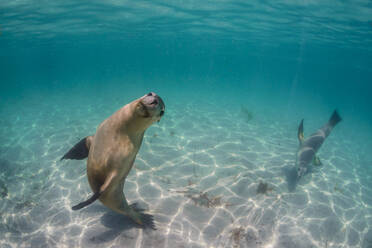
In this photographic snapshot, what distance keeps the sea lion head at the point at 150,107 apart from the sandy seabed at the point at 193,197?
2.88m

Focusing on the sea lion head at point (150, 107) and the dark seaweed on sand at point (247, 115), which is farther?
the dark seaweed on sand at point (247, 115)

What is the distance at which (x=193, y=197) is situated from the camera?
5930mm

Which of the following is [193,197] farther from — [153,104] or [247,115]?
[247,115]

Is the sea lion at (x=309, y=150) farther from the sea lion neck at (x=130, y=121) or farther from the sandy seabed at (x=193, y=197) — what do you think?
the sea lion neck at (x=130, y=121)

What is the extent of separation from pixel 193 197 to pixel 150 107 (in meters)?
4.34

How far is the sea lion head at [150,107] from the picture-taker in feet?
7.09

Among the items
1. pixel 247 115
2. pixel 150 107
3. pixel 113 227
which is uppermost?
pixel 150 107

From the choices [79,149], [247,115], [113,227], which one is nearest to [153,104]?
→ [79,149]

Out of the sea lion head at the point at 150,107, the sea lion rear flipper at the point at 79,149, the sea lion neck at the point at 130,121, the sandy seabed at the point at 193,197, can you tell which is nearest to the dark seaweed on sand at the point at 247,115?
the sandy seabed at the point at 193,197

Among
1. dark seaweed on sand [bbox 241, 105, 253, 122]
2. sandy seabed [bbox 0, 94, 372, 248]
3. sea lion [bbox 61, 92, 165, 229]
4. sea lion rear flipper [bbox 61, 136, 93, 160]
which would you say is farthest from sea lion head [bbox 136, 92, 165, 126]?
dark seaweed on sand [bbox 241, 105, 253, 122]

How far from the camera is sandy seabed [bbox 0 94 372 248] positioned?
15.0 ft

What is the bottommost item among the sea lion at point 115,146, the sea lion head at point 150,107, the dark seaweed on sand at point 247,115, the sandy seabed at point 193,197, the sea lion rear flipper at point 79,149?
the dark seaweed on sand at point 247,115

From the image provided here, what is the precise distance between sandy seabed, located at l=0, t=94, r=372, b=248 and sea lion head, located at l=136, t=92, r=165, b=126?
2.88 metres

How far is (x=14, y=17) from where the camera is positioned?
21.5 metres
